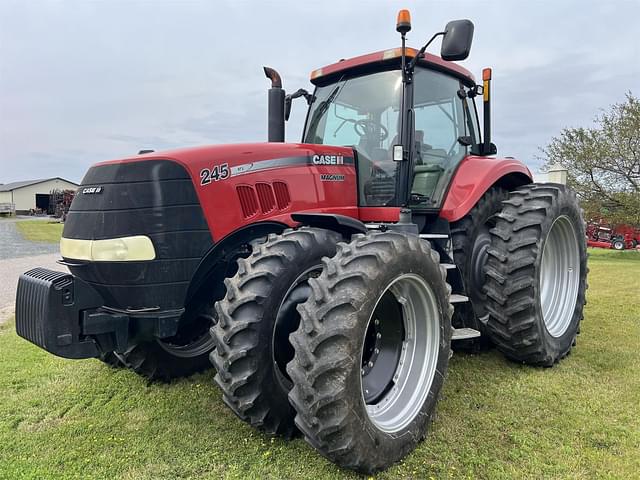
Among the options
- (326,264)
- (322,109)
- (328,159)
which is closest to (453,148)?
(322,109)

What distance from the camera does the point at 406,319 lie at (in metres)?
2.94

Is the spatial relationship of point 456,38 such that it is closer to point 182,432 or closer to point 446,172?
point 446,172

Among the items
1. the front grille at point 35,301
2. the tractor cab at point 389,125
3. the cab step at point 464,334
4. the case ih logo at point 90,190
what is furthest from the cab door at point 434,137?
the front grille at point 35,301

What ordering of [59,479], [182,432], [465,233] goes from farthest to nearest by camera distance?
1. [465,233]
2. [182,432]
3. [59,479]

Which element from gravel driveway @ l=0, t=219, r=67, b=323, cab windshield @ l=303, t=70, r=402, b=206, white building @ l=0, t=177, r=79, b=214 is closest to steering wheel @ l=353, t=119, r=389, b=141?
cab windshield @ l=303, t=70, r=402, b=206

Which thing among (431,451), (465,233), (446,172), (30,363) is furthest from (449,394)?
(30,363)

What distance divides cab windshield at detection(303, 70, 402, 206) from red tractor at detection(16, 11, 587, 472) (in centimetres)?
1

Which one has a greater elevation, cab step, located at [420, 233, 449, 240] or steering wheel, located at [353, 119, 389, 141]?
steering wheel, located at [353, 119, 389, 141]

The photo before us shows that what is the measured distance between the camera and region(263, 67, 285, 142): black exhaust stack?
3988mm

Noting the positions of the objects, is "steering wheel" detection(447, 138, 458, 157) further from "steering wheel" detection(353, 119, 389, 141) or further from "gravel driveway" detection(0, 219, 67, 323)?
"gravel driveway" detection(0, 219, 67, 323)

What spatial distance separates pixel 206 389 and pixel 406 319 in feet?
5.24

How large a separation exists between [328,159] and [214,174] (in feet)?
3.02

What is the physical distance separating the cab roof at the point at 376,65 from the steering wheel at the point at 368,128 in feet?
1.37

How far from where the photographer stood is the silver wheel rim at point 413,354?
109 inches
